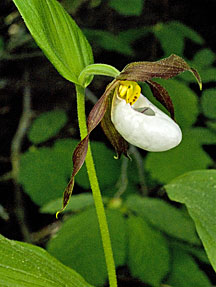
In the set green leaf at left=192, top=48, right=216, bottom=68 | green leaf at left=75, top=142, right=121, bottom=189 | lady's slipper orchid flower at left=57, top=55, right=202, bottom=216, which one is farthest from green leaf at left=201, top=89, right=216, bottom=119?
lady's slipper orchid flower at left=57, top=55, right=202, bottom=216

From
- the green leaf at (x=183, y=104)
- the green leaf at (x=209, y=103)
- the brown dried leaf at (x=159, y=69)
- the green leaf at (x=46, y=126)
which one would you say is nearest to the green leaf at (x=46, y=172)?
the green leaf at (x=46, y=126)

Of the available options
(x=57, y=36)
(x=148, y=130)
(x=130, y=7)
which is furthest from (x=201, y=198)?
(x=130, y=7)

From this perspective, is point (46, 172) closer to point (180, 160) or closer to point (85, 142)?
point (180, 160)

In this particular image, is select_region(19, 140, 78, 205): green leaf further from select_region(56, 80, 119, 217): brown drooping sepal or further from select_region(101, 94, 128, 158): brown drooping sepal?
select_region(56, 80, 119, 217): brown drooping sepal

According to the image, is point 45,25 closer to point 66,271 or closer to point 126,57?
point 66,271

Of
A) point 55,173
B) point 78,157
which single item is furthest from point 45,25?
point 55,173

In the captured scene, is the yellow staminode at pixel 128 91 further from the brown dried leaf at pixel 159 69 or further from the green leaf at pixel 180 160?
the green leaf at pixel 180 160
